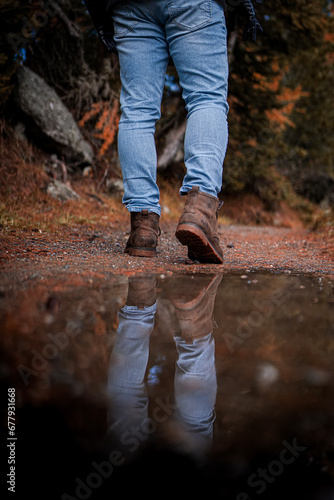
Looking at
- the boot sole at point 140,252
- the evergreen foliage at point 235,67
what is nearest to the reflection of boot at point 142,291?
the boot sole at point 140,252

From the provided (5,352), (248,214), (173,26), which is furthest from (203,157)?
(248,214)

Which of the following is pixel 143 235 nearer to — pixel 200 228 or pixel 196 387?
pixel 200 228

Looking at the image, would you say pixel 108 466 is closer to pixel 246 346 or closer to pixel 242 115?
pixel 246 346

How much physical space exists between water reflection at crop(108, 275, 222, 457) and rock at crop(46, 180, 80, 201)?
3247 mm

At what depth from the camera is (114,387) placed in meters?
0.60

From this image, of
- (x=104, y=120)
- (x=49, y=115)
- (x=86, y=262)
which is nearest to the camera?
(x=86, y=262)

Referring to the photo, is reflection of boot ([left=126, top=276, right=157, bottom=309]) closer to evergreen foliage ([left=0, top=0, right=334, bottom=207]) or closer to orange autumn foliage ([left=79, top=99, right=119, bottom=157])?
evergreen foliage ([left=0, top=0, right=334, bottom=207])

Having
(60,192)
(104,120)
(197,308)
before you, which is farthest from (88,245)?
(104,120)

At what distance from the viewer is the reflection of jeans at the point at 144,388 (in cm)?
50

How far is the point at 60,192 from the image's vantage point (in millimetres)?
4160

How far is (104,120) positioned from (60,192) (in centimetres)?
161

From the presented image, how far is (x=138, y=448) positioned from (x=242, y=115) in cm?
713

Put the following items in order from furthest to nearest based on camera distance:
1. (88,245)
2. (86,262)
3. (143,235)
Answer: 1. (88,245)
2. (143,235)
3. (86,262)

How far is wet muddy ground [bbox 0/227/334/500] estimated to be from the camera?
44cm
